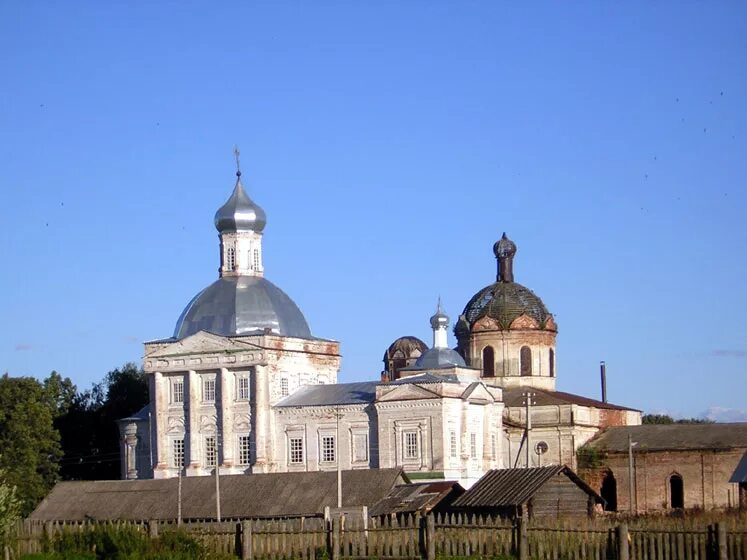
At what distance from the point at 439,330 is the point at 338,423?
6299 mm

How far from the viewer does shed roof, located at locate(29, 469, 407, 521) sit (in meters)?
48.7

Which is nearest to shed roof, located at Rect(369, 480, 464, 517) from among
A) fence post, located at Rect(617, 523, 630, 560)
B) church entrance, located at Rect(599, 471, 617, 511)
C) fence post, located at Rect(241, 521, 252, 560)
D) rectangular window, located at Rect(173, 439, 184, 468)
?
fence post, located at Rect(241, 521, 252, 560)

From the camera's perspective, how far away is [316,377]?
226 feet

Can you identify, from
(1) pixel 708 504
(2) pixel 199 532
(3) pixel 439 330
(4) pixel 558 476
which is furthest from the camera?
(3) pixel 439 330

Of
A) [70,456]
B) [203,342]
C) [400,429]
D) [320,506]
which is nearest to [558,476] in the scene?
[320,506]

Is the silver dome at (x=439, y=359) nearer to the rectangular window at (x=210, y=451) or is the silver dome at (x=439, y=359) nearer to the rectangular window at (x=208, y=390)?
the rectangular window at (x=208, y=390)

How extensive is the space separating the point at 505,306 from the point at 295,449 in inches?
548

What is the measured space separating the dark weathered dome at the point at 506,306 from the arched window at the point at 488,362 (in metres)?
1.29

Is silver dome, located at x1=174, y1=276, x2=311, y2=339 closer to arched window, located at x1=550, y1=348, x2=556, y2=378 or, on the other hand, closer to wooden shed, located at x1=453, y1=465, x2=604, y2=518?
arched window, located at x1=550, y1=348, x2=556, y2=378

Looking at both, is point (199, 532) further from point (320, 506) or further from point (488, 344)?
point (488, 344)

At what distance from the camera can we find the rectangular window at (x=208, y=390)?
66438mm

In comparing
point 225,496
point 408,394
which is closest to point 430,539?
point 225,496

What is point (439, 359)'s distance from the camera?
215 feet

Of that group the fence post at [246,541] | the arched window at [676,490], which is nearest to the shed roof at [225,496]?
the fence post at [246,541]
